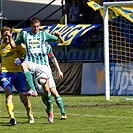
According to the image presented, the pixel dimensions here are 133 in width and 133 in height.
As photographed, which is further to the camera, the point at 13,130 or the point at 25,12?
the point at 25,12

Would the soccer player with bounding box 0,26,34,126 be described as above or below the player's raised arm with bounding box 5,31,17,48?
below

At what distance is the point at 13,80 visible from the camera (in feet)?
43.3

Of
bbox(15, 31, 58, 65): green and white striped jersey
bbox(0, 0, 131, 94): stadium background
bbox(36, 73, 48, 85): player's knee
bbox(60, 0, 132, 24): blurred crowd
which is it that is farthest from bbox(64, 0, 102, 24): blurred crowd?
bbox(36, 73, 48, 85): player's knee

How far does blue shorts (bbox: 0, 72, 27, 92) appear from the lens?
42.9ft

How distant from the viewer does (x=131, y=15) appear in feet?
72.6

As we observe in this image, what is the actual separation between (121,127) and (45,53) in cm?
230

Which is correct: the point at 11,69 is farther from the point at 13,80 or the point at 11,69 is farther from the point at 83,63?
the point at 83,63

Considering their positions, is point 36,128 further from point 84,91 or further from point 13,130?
point 84,91

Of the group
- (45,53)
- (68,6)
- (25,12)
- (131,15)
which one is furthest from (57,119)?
(25,12)

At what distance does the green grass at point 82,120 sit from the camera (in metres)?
11.8

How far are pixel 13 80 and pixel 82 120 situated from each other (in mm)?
1659

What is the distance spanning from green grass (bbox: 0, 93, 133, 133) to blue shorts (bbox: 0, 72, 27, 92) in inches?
29.1

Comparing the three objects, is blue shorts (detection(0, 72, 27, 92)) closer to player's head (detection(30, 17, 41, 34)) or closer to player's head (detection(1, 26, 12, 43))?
player's head (detection(1, 26, 12, 43))

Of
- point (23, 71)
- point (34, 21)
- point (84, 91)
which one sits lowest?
point (84, 91)
